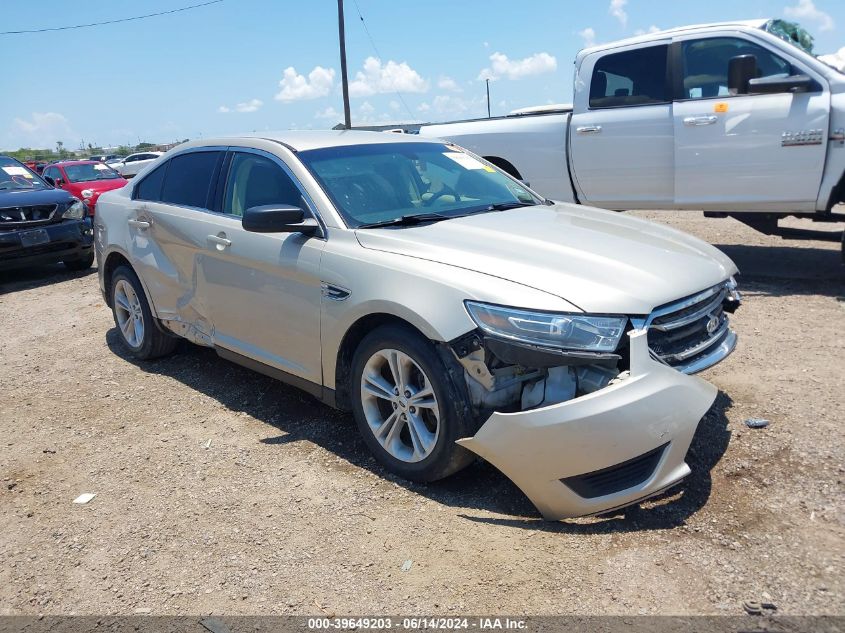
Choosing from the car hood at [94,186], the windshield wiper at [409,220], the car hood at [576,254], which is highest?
the car hood at [94,186]

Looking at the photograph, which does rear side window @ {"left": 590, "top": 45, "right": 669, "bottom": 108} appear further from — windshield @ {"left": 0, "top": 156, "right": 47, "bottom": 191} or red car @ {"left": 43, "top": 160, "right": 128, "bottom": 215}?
red car @ {"left": 43, "top": 160, "right": 128, "bottom": 215}

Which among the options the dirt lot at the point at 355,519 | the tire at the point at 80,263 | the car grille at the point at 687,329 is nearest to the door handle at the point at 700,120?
the dirt lot at the point at 355,519

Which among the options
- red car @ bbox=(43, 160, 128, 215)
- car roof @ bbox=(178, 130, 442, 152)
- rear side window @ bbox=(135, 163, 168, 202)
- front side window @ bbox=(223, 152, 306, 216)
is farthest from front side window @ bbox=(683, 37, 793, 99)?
red car @ bbox=(43, 160, 128, 215)

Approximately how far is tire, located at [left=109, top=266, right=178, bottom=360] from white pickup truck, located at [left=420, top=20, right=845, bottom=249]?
419 centimetres

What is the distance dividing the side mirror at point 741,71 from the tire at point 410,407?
16.0 feet

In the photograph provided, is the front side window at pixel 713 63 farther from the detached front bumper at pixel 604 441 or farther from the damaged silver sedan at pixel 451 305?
the detached front bumper at pixel 604 441

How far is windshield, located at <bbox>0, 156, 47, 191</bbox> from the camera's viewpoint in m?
10.2

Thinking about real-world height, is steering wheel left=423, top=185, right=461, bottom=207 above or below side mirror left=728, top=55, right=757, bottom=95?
below

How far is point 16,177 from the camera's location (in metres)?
10.5

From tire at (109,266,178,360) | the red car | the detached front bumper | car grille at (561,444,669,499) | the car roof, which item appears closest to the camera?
the detached front bumper

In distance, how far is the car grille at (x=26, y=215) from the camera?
30.3 ft

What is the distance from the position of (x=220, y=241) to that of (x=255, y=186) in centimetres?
40

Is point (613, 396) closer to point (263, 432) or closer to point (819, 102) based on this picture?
point (263, 432)

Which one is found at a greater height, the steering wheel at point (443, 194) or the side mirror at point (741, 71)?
the side mirror at point (741, 71)
